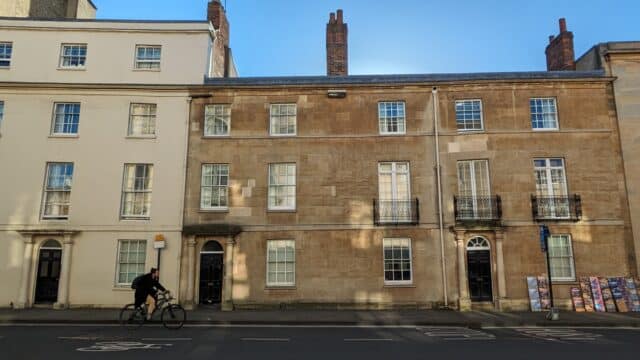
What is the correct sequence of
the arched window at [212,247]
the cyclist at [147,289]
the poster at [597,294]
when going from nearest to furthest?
the cyclist at [147,289] < the poster at [597,294] < the arched window at [212,247]

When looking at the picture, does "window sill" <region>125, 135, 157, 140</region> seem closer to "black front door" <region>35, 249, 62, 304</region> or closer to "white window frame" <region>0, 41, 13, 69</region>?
"black front door" <region>35, 249, 62, 304</region>

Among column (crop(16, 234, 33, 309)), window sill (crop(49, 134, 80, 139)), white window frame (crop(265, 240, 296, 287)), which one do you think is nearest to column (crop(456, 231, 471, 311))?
white window frame (crop(265, 240, 296, 287))

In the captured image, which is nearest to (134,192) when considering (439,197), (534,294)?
(439,197)

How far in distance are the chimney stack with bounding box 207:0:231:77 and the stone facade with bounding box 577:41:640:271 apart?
1862 cm

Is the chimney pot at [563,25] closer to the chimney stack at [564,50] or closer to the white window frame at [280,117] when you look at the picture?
the chimney stack at [564,50]

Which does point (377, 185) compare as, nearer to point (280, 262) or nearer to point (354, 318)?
point (280, 262)

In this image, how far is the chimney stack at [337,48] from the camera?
2309cm

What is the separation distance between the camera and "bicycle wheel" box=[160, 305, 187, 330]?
14.0 meters

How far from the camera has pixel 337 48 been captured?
76.2 feet

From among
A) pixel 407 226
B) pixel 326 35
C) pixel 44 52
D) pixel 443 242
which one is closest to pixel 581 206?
pixel 443 242

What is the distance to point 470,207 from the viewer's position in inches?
786

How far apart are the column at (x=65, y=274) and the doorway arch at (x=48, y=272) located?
14.7 inches

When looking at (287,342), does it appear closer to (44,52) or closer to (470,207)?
(470,207)

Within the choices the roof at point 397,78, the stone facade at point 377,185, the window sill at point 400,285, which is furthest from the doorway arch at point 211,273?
the roof at point 397,78
